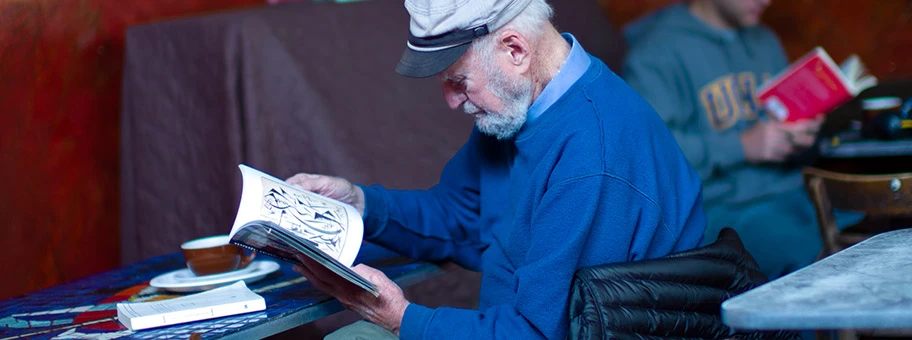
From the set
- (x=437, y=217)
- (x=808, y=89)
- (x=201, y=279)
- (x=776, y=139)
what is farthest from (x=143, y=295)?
(x=808, y=89)

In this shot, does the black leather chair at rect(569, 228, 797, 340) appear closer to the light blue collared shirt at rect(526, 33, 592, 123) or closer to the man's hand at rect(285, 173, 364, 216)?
the light blue collared shirt at rect(526, 33, 592, 123)

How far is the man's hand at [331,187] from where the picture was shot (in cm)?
181

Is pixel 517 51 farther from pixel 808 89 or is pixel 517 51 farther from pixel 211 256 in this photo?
pixel 808 89

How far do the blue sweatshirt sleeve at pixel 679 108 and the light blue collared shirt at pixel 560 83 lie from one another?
5.00ft

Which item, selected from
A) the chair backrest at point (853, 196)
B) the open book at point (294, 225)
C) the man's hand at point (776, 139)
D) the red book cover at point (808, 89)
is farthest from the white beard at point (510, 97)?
the red book cover at point (808, 89)

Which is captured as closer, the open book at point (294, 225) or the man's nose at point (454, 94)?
the open book at point (294, 225)

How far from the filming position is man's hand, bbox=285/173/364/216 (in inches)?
71.4

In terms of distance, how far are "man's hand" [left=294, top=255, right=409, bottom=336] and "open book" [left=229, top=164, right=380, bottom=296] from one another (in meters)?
0.02

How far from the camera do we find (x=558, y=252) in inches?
56.1

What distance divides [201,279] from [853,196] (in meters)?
1.82

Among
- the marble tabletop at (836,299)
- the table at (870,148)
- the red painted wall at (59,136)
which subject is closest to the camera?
the marble tabletop at (836,299)

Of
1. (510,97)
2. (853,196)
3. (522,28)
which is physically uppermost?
(522,28)

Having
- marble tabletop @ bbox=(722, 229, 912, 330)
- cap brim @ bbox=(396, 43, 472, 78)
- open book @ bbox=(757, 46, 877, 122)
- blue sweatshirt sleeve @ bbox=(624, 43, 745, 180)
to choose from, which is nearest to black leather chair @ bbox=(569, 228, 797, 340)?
marble tabletop @ bbox=(722, 229, 912, 330)

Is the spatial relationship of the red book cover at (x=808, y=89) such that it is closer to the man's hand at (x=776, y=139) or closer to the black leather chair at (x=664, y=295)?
the man's hand at (x=776, y=139)
